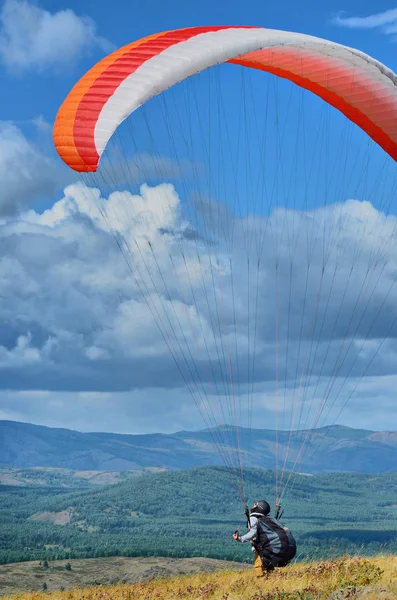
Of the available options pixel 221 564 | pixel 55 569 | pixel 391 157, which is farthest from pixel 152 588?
pixel 55 569

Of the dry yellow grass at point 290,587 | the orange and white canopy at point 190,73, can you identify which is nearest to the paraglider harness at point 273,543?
the dry yellow grass at point 290,587

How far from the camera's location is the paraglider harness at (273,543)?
864 inches

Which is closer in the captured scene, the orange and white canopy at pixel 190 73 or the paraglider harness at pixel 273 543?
the orange and white canopy at pixel 190 73

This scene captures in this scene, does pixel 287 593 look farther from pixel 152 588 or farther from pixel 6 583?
pixel 6 583

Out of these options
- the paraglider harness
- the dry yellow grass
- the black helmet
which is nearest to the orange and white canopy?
the black helmet

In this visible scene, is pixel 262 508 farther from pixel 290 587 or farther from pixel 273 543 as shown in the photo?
pixel 290 587

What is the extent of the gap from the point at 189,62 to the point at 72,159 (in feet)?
12.6

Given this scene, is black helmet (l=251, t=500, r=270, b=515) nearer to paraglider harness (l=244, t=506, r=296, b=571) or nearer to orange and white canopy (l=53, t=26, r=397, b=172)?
paraglider harness (l=244, t=506, r=296, b=571)

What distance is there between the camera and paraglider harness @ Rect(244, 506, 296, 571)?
72.0ft

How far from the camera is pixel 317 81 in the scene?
91.4ft

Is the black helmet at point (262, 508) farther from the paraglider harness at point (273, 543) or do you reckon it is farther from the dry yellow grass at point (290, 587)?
the dry yellow grass at point (290, 587)

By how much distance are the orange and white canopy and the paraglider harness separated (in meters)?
9.64

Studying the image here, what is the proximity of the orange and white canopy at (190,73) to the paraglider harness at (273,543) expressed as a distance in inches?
380

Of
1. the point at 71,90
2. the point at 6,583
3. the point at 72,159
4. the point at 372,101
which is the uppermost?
the point at 372,101
